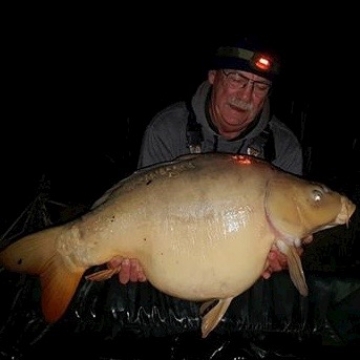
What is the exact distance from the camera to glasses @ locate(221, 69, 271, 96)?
2.64 meters

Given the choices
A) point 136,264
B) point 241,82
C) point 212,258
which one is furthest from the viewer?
point 241,82

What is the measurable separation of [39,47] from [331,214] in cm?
1041

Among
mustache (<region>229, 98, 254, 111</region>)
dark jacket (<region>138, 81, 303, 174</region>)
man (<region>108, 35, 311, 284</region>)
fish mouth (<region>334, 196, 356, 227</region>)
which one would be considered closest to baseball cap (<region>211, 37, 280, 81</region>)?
man (<region>108, 35, 311, 284</region>)

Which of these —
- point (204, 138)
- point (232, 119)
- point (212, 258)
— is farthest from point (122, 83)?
point (212, 258)

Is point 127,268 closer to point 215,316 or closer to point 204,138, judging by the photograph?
point 215,316

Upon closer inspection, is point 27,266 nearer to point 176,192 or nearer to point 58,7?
point 176,192

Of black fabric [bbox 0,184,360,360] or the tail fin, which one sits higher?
the tail fin

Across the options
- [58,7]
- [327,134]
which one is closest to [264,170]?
[327,134]

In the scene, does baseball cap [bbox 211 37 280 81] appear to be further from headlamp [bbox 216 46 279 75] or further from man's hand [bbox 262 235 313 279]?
man's hand [bbox 262 235 313 279]

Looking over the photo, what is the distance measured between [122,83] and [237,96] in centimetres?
793

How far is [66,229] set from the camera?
1856 mm

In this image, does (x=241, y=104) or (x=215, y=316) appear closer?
(x=215, y=316)

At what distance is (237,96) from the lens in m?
2.66

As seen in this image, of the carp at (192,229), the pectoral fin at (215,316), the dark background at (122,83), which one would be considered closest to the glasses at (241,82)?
the carp at (192,229)
